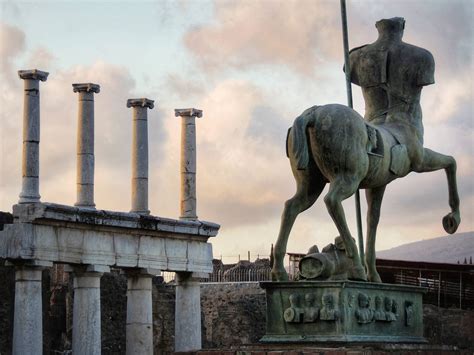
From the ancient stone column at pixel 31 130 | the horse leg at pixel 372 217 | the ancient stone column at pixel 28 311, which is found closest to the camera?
the horse leg at pixel 372 217

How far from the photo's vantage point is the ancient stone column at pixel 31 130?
37062mm

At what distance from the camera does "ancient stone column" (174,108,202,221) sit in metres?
42.8

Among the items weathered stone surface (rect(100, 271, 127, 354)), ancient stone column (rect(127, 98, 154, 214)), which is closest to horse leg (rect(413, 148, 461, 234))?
ancient stone column (rect(127, 98, 154, 214))

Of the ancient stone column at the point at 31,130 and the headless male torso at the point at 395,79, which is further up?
the ancient stone column at the point at 31,130

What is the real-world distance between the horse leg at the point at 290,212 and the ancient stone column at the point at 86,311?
2209 centimetres

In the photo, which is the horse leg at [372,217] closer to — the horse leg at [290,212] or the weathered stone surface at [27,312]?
the horse leg at [290,212]

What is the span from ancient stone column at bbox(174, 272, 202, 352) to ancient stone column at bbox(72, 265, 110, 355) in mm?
4628

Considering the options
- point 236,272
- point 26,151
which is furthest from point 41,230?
point 236,272

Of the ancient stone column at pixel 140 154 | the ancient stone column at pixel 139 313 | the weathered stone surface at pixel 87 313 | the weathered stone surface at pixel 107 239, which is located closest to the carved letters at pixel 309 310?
the weathered stone surface at pixel 107 239

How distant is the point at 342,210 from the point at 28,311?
2127cm

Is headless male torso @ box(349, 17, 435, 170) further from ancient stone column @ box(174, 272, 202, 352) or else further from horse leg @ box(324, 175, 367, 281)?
ancient stone column @ box(174, 272, 202, 352)

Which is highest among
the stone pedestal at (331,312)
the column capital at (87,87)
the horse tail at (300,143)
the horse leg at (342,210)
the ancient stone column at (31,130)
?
the column capital at (87,87)

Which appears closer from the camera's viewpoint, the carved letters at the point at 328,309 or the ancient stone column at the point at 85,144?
the carved letters at the point at 328,309

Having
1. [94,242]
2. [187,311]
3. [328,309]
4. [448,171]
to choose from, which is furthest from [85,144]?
[328,309]
